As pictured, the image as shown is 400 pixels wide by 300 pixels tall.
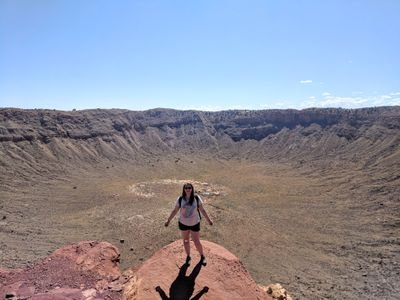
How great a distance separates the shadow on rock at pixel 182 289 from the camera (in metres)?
8.48

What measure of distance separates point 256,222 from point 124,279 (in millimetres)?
28149

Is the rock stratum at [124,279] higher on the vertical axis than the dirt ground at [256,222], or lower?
higher

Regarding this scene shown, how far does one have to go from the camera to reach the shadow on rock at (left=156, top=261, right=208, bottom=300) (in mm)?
8484

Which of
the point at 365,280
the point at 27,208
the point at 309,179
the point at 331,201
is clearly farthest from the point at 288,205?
the point at 27,208

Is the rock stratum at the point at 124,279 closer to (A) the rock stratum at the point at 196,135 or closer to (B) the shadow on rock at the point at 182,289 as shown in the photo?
(B) the shadow on rock at the point at 182,289

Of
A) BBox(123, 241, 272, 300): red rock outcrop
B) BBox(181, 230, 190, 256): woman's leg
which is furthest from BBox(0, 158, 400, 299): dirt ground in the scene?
BBox(181, 230, 190, 256): woman's leg

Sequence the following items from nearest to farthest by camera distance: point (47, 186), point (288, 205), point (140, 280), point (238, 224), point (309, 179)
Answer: point (140, 280)
point (238, 224)
point (288, 205)
point (47, 186)
point (309, 179)

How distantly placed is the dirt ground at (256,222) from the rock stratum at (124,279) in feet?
43.8

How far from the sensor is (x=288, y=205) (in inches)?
1715

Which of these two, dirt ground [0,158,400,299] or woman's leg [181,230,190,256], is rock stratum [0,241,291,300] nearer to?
woman's leg [181,230,190,256]

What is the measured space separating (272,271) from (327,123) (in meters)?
65.6

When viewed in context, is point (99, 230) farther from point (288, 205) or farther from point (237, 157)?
point (237, 157)

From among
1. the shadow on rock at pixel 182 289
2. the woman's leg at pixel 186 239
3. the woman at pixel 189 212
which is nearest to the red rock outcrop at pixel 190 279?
the shadow on rock at pixel 182 289

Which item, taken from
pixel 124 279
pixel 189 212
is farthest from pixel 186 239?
pixel 124 279
